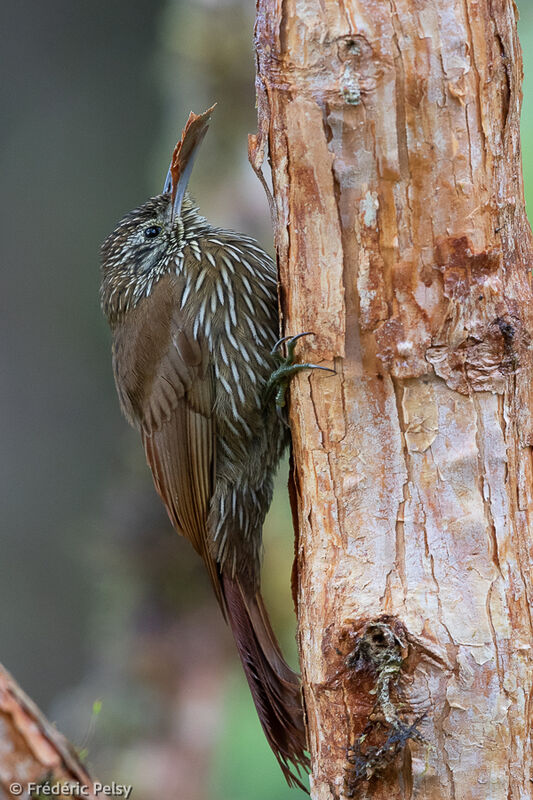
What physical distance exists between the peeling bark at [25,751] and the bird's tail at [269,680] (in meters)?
1.05

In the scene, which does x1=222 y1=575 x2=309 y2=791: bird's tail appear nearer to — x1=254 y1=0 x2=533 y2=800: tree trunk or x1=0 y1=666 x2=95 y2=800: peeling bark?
x1=254 y1=0 x2=533 y2=800: tree trunk

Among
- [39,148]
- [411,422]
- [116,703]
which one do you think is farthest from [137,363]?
[39,148]

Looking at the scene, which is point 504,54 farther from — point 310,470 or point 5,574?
point 5,574

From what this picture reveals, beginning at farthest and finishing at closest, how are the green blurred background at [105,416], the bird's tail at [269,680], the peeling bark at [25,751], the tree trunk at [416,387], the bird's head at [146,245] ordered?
the green blurred background at [105,416]
the bird's head at [146,245]
the bird's tail at [269,680]
the tree trunk at [416,387]
the peeling bark at [25,751]

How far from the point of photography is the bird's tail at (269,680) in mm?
2344

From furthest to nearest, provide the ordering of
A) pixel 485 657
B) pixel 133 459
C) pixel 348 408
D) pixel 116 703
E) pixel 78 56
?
pixel 78 56 → pixel 133 459 → pixel 116 703 → pixel 348 408 → pixel 485 657

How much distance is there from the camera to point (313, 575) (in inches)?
73.2

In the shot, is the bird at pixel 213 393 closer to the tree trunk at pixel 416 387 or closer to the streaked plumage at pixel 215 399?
the streaked plumage at pixel 215 399

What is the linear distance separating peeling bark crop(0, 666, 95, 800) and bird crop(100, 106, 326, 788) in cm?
113

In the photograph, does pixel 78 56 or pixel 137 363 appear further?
pixel 78 56

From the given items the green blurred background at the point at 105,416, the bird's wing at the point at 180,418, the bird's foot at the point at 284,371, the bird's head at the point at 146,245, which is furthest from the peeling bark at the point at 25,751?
the green blurred background at the point at 105,416

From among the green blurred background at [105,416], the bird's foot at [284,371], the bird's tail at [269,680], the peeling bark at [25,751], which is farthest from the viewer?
the green blurred background at [105,416]

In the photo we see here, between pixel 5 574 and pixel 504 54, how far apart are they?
3.65m

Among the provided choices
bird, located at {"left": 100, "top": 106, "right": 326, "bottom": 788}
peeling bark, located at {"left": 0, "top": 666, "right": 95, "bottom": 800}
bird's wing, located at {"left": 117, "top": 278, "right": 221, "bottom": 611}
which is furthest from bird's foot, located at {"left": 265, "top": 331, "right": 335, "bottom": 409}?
peeling bark, located at {"left": 0, "top": 666, "right": 95, "bottom": 800}
